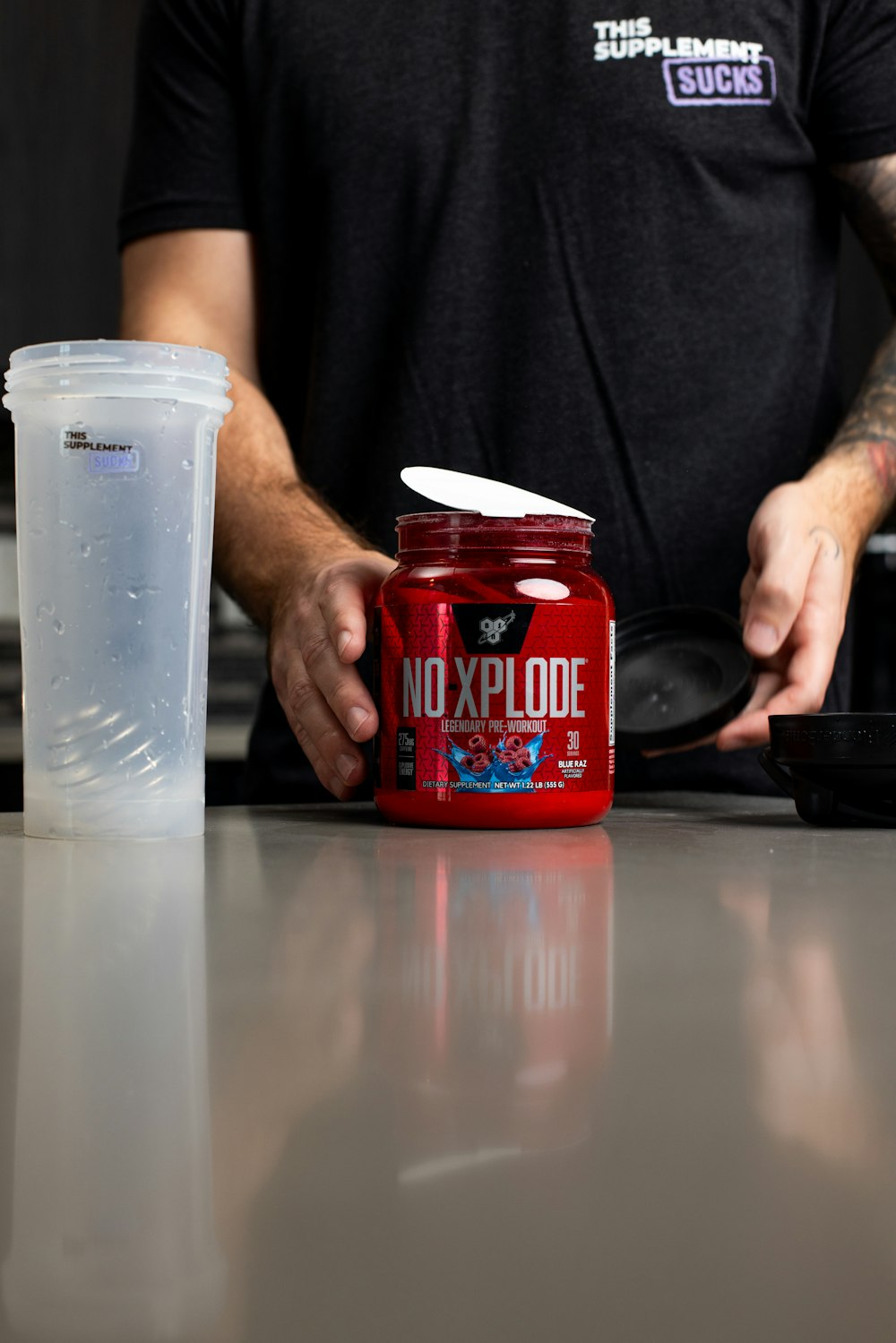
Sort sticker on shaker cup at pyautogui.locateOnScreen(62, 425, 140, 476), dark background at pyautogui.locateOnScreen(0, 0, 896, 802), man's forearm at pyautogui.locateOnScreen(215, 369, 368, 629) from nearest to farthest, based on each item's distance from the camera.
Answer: sticker on shaker cup at pyautogui.locateOnScreen(62, 425, 140, 476)
man's forearm at pyautogui.locateOnScreen(215, 369, 368, 629)
dark background at pyautogui.locateOnScreen(0, 0, 896, 802)

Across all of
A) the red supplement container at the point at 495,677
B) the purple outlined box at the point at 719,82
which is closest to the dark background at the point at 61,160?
the purple outlined box at the point at 719,82

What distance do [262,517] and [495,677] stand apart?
397 millimetres

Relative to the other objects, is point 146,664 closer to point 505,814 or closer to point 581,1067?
point 505,814

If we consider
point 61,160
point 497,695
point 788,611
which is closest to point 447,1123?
point 497,695

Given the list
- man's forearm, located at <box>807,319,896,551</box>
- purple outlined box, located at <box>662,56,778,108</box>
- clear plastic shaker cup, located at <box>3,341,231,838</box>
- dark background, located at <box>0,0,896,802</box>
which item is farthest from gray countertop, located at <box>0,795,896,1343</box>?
dark background, located at <box>0,0,896,802</box>

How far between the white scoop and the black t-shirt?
0.42m

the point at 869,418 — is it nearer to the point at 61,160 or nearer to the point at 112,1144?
the point at 112,1144

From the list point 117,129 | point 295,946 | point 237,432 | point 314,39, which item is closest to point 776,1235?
point 295,946

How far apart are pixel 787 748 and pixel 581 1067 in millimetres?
457

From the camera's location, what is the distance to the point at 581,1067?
0.90ft

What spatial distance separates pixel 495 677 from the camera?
663 mm

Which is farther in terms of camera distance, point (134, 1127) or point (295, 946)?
point (295, 946)

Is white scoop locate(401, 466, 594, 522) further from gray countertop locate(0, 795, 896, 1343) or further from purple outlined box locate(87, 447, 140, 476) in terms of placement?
gray countertop locate(0, 795, 896, 1343)

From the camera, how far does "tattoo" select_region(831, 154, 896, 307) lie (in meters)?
1.14
